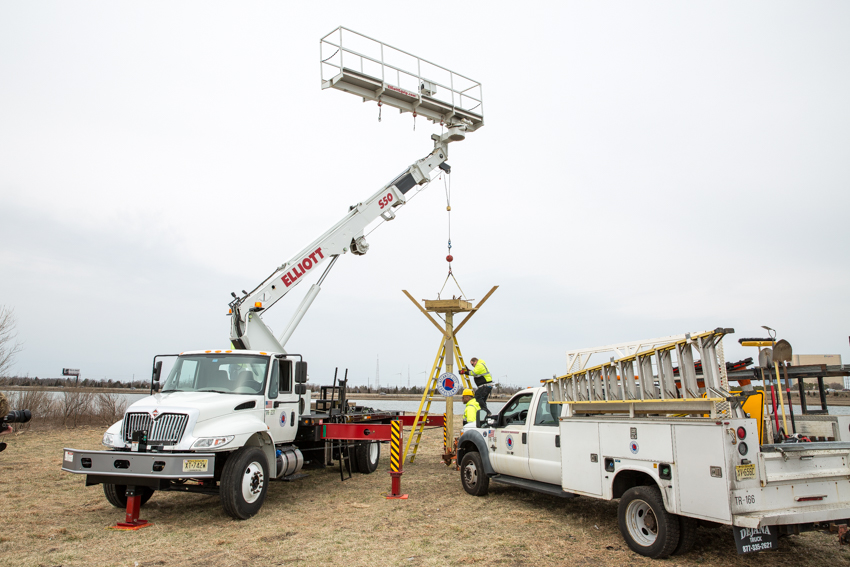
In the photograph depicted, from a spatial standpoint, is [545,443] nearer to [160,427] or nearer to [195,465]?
[195,465]

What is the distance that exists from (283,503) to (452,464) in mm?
4656

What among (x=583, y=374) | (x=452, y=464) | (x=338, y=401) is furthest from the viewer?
(x=452, y=464)

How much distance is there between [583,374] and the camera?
286 inches

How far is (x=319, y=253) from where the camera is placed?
1227 centimetres

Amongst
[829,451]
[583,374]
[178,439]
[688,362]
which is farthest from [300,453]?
[829,451]

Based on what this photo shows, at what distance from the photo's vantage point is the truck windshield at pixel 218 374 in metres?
9.08

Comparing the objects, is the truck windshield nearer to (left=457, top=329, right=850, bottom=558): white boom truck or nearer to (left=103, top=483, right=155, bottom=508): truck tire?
(left=103, top=483, right=155, bottom=508): truck tire

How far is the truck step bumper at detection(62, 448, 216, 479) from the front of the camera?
287 inches

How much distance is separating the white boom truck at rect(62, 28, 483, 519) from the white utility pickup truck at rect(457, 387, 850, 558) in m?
4.47

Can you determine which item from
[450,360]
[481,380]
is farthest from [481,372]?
[450,360]

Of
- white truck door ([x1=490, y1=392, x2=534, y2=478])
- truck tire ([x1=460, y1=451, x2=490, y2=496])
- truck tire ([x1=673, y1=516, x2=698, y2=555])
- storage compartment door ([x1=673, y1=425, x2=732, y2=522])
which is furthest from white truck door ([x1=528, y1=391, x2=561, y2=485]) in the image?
storage compartment door ([x1=673, y1=425, x2=732, y2=522])

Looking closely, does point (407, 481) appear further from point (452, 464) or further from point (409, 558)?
point (409, 558)

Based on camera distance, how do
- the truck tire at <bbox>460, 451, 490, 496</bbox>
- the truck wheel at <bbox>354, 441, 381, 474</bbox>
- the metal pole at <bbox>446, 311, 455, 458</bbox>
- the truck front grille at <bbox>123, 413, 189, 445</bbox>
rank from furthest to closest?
the metal pole at <bbox>446, 311, 455, 458</bbox>, the truck wheel at <bbox>354, 441, 381, 474</bbox>, the truck tire at <bbox>460, 451, 490, 496</bbox>, the truck front grille at <bbox>123, 413, 189, 445</bbox>

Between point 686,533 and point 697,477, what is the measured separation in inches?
29.3
